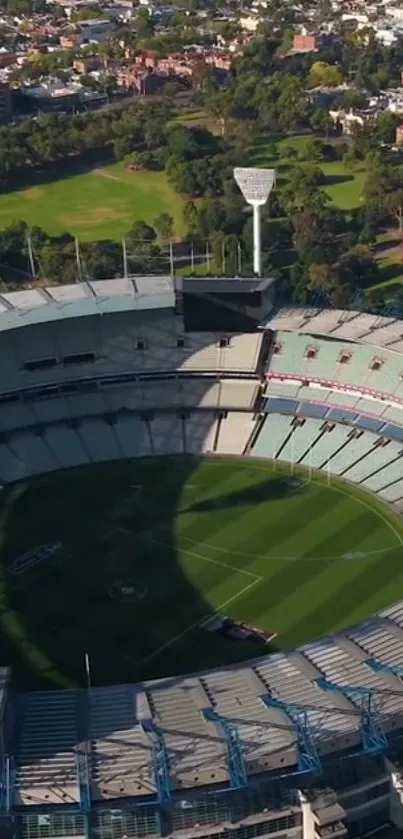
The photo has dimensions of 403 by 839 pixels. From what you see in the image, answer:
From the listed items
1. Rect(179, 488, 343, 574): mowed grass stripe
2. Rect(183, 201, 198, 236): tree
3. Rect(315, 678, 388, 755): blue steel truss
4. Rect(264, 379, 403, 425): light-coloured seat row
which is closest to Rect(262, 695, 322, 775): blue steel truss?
Rect(315, 678, 388, 755): blue steel truss

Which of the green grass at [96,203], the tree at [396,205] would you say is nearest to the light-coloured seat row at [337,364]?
the tree at [396,205]

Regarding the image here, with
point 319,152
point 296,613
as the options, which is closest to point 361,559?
point 296,613

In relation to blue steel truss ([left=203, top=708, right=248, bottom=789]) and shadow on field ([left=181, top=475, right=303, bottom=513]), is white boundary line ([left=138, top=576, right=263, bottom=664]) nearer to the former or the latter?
shadow on field ([left=181, top=475, right=303, bottom=513])

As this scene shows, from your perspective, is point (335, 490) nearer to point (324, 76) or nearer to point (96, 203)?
point (96, 203)

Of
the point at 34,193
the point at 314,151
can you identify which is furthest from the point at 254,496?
the point at 314,151

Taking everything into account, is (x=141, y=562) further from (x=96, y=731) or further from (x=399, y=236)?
(x=399, y=236)
